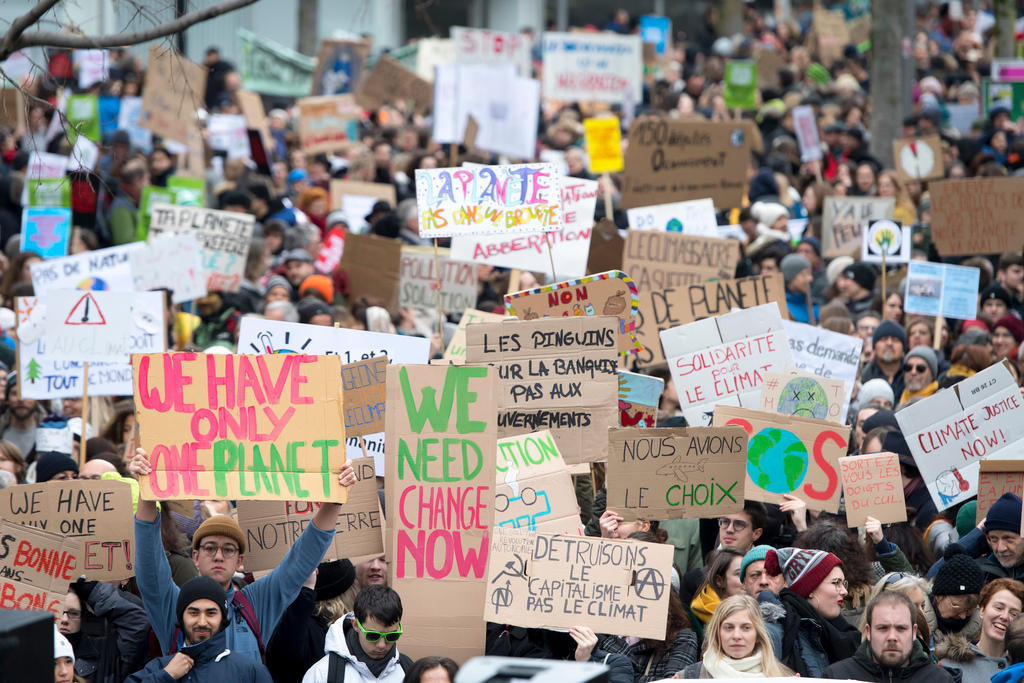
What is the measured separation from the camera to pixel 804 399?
26.8ft

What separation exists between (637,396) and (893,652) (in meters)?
3.03

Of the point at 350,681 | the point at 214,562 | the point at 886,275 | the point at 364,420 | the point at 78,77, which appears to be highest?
the point at 78,77

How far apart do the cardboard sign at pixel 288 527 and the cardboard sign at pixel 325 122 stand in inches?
474

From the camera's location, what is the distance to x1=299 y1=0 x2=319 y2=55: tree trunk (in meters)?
31.6

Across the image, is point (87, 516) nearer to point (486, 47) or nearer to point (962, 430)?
point (962, 430)

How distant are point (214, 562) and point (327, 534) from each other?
527 millimetres

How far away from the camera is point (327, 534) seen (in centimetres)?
583

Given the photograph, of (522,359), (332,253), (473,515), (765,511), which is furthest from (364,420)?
(332,253)

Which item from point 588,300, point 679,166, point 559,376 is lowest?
point 559,376

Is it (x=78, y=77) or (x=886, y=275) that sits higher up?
(x=78, y=77)

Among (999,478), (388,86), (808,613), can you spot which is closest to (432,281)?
(999,478)

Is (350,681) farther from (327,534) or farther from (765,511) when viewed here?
(765,511)

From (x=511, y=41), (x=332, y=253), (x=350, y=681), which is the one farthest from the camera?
(x=511, y=41)

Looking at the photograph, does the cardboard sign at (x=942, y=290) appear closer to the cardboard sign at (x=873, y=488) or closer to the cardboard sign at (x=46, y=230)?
the cardboard sign at (x=873, y=488)
